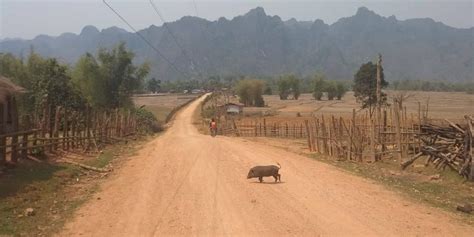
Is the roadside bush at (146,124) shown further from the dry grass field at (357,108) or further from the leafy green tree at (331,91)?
the leafy green tree at (331,91)

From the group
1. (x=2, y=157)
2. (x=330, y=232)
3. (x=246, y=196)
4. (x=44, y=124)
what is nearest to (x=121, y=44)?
(x=44, y=124)

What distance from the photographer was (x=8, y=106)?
17750 mm

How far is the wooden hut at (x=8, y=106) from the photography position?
53.9ft

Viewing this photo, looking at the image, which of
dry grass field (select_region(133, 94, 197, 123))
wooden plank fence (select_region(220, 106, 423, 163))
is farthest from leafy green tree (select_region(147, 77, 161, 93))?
wooden plank fence (select_region(220, 106, 423, 163))

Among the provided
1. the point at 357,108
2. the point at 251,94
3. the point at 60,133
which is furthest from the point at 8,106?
the point at 251,94

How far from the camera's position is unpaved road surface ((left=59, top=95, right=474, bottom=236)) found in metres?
9.98

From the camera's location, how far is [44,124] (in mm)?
19281

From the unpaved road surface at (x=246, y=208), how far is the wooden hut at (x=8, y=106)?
395 centimetres

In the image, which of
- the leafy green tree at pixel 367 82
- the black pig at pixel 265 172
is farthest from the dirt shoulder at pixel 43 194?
the leafy green tree at pixel 367 82

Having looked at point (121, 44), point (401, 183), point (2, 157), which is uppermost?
point (121, 44)

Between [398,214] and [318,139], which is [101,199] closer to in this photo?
[398,214]

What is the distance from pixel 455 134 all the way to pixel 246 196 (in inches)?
430

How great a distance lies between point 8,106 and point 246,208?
1042cm

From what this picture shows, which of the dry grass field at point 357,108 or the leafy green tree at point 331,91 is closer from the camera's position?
the dry grass field at point 357,108
